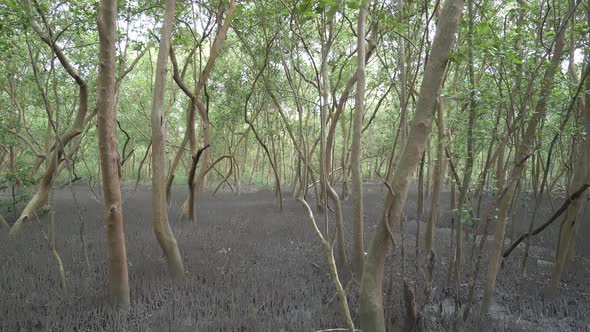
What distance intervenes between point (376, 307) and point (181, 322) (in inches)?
65.8

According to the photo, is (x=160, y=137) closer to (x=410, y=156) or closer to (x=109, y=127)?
(x=109, y=127)

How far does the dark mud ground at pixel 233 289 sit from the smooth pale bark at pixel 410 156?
553mm

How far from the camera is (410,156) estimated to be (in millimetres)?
2049

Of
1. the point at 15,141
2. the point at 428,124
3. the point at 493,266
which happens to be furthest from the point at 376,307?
the point at 15,141

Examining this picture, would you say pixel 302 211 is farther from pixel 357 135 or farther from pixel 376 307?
pixel 376 307

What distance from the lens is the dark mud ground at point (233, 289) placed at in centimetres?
305

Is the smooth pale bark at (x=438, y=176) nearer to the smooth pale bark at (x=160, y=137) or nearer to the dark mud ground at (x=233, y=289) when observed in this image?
the dark mud ground at (x=233, y=289)

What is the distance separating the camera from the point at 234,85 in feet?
29.9

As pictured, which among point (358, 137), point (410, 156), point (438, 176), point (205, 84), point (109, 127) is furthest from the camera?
point (205, 84)

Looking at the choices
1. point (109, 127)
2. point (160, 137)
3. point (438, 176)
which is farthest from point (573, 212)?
point (109, 127)

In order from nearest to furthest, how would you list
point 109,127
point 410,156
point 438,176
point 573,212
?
point 410,156 < point 109,127 < point 573,212 < point 438,176

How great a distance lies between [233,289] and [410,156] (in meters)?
2.64

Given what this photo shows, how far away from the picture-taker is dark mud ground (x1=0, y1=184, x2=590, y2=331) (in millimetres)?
3055

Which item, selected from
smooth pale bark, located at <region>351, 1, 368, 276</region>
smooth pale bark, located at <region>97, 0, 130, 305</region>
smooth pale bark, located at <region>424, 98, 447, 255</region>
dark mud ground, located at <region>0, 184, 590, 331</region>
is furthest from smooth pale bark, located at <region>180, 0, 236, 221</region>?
smooth pale bark, located at <region>424, 98, 447, 255</region>
